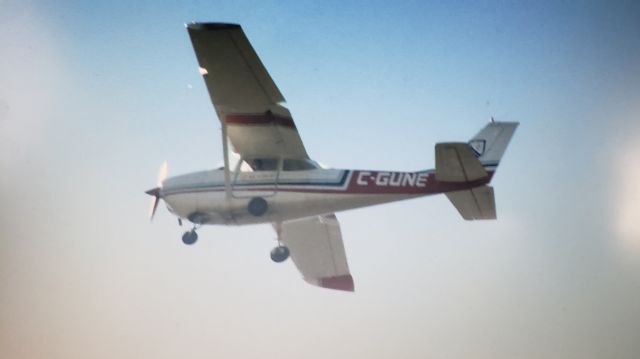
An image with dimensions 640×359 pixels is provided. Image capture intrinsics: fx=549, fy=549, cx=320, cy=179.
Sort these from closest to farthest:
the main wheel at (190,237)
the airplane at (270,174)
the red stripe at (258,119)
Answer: the airplane at (270,174), the red stripe at (258,119), the main wheel at (190,237)

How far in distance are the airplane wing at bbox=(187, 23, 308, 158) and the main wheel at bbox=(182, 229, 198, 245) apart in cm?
219

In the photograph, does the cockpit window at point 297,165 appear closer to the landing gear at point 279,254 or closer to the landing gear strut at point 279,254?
the landing gear strut at point 279,254

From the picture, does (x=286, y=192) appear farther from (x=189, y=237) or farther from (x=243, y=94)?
(x=189, y=237)

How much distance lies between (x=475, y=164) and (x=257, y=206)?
15.4 ft

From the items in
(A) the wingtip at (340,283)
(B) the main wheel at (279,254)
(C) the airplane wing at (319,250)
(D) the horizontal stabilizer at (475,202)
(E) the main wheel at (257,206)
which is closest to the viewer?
(D) the horizontal stabilizer at (475,202)

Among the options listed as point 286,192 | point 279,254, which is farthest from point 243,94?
point 279,254

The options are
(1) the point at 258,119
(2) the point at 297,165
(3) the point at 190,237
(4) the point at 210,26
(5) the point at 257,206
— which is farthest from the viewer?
(3) the point at 190,237

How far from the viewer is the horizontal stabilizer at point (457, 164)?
991cm

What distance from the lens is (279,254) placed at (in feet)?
45.0

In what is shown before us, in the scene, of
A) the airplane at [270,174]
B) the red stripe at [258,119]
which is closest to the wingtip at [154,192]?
the airplane at [270,174]

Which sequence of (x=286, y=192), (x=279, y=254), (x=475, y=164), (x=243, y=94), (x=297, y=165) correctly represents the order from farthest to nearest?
(x=279, y=254) < (x=297, y=165) < (x=286, y=192) < (x=243, y=94) < (x=475, y=164)

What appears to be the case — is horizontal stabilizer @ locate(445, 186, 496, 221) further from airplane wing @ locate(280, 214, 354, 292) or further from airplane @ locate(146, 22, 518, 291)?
airplane wing @ locate(280, 214, 354, 292)

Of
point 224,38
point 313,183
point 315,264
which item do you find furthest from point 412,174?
point 315,264

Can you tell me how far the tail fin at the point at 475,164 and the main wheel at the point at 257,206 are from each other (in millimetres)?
3783
